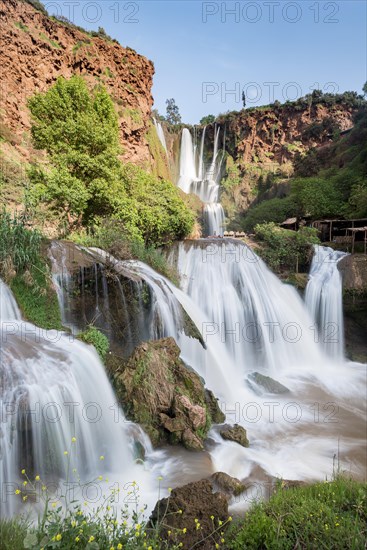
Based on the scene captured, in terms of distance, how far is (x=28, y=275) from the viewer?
647 centimetres

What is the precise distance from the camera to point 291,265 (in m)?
14.6

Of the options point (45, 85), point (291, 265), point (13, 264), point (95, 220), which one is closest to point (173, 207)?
point (95, 220)

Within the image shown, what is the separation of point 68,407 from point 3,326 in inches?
78.0

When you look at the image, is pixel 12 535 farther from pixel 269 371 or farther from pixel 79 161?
pixel 79 161

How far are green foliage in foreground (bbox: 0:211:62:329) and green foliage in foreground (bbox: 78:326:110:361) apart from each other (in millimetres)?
641

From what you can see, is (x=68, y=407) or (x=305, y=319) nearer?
(x=68, y=407)

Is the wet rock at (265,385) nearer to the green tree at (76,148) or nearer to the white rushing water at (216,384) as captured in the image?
the white rushing water at (216,384)

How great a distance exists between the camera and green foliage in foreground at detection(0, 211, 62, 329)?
6254 mm

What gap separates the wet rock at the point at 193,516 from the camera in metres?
2.71

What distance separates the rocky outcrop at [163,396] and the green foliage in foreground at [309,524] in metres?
2.48

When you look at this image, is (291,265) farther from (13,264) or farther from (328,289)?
(13,264)

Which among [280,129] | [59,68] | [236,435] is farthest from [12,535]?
[280,129]

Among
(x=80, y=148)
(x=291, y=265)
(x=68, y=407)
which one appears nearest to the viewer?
(x=68, y=407)

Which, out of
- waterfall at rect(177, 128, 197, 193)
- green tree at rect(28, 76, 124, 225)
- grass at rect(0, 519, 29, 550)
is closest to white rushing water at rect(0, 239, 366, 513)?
grass at rect(0, 519, 29, 550)
